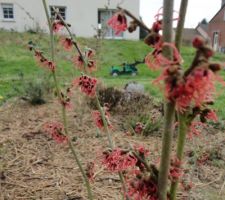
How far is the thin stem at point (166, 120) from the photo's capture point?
0.92 meters

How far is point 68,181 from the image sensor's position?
11.4 ft

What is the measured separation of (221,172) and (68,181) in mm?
1501

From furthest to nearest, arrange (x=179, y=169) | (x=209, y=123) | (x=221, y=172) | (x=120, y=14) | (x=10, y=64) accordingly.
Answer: (x=10, y=64), (x=209, y=123), (x=221, y=172), (x=179, y=169), (x=120, y=14)

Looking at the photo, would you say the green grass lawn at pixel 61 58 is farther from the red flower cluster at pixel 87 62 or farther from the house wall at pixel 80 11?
the red flower cluster at pixel 87 62

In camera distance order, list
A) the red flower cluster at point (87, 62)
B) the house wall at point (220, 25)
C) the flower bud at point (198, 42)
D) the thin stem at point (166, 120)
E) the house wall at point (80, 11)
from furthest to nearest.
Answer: the house wall at point (220, 25), the house wall at point (80, 11), the red flower cluster at point (87, 62), the thin stem at point (166, 120), the flower bud at point (198, 42)

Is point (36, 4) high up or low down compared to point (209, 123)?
up

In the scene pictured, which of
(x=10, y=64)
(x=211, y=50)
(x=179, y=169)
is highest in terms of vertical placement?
(x=211, y=50)

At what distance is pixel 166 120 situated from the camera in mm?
972

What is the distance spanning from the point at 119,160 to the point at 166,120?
1.13 feet

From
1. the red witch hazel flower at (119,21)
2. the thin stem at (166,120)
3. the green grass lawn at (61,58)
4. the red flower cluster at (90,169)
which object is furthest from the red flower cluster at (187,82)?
the green grass lawn at (61,58)

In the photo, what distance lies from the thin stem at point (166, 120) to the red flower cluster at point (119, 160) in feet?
0.47

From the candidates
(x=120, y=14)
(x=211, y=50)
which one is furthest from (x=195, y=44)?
(x=120, y=14)

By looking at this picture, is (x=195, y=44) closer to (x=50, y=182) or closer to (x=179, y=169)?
(x=179, y=169)

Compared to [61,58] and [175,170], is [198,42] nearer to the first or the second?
[175,170]
